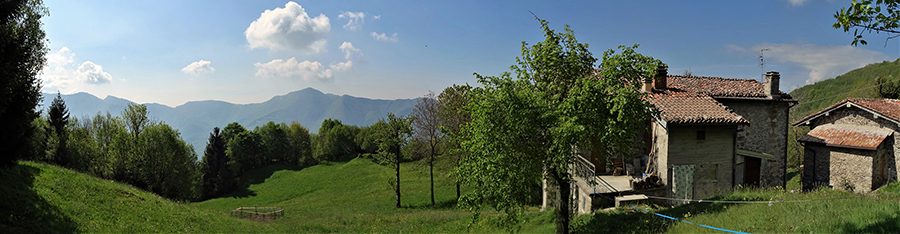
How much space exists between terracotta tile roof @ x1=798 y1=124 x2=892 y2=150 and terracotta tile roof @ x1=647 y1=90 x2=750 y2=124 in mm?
10028

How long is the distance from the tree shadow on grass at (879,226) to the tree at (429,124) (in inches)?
1058

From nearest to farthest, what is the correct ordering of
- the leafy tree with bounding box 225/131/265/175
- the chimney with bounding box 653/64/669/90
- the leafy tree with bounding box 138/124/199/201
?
the chimney with bounding box 653/64/669/90, the leafy tree with bounding box 138/124/199/201, the leafy tree with bounding box 225/131/265/175

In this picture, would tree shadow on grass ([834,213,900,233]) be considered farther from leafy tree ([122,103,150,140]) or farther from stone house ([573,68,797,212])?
leafy tree ([122,103,150,140])

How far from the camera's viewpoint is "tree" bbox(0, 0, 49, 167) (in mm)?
11969

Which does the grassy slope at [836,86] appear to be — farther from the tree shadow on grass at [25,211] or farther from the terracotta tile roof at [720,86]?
the tree shadow on grass at [25,211]

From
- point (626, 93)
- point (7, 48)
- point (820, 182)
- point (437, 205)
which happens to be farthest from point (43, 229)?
point (820, 182)

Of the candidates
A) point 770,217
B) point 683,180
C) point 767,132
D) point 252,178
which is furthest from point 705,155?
point 252,178

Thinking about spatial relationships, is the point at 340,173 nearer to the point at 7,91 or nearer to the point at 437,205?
the point at 437,205

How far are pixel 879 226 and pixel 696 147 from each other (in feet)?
30.5

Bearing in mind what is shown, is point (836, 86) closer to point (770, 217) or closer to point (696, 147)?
point (696, 147)

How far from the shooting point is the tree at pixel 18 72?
12.0m

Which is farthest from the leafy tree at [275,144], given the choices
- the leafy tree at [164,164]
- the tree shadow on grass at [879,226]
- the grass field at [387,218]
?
the tree shadow on grass at [879,226]

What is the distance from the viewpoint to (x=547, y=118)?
37.0 ft

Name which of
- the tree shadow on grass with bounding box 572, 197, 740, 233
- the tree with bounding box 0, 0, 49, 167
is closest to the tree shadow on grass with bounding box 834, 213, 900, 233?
the tree shadow on grass with bounding box 572, 197, 740, 233
